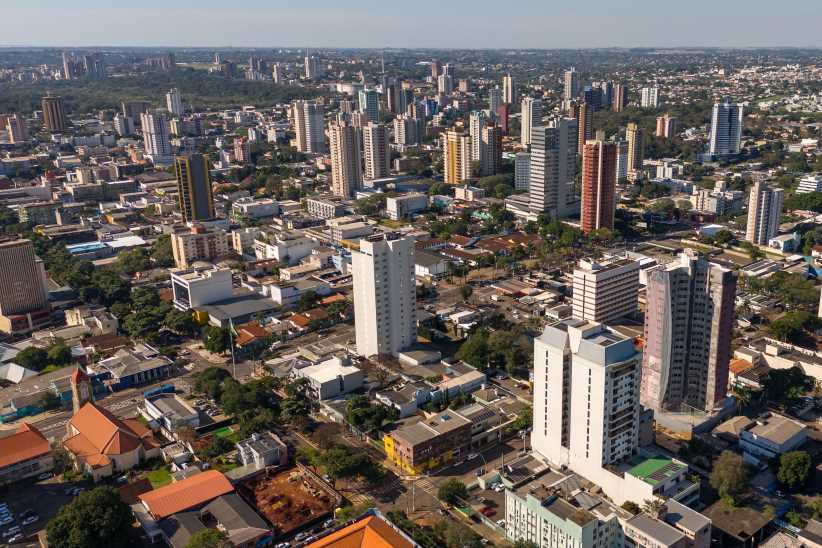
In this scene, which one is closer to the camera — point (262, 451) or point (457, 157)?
point (262, 451)

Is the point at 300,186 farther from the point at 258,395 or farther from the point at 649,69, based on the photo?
the point at 649,69

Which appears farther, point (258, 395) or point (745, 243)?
point (745, 243)

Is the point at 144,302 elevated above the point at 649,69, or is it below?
below

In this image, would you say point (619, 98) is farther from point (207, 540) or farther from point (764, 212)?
point (207, 540)

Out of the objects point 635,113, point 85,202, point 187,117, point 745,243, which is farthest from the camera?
point 187,117

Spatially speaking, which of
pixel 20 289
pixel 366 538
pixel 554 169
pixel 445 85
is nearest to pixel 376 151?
pixel 554 169

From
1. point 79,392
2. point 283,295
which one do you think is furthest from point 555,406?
point 283,295

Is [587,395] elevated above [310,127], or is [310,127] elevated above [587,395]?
[310,127]
